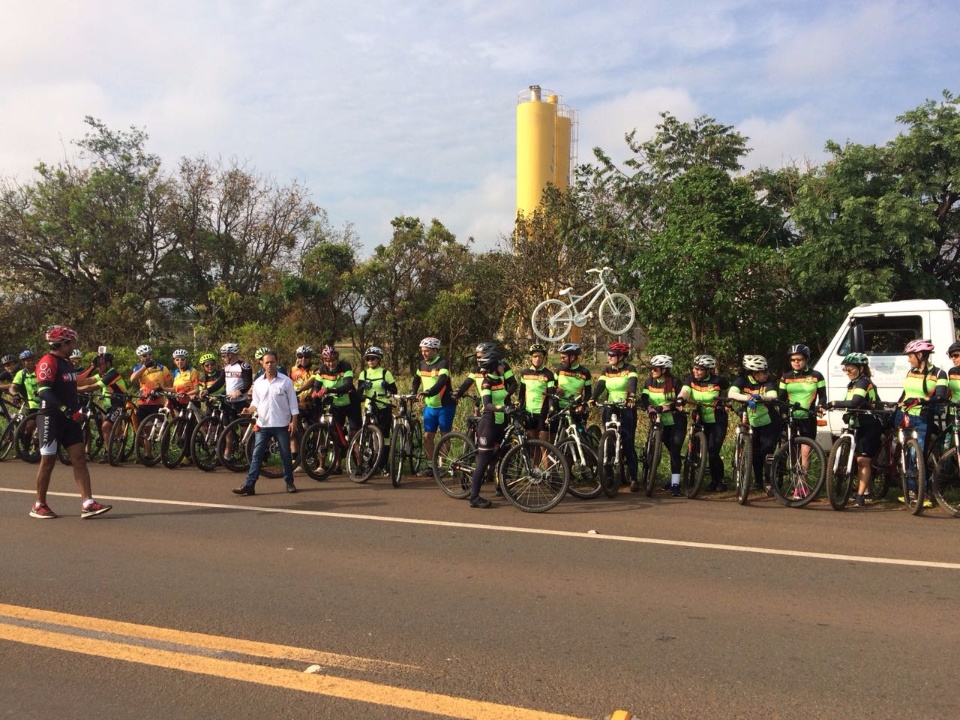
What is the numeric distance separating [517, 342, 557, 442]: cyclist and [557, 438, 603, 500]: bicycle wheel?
61cm

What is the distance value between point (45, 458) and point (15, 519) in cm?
74

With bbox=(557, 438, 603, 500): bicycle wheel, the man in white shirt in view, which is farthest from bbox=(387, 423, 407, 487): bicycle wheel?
bbox=(557, 438, 603, 500): bicycle wheel

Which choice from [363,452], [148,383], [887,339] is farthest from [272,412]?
[887,339]

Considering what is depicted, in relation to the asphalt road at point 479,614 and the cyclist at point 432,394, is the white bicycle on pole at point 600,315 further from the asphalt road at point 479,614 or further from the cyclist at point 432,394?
the asphalt road at point 479,614

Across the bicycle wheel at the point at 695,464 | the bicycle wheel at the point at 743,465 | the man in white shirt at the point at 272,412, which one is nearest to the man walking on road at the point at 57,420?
the man in white shirt at the point at 272,412

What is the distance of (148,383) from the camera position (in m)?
12.1

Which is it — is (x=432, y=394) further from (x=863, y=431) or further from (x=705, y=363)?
(x=863, y=431)

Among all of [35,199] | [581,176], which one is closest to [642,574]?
[581,176]

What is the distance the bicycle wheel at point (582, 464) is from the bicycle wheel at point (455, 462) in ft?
3.44

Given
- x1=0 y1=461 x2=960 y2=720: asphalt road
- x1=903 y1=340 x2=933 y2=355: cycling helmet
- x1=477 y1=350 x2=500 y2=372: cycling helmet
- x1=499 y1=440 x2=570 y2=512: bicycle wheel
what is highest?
x1=903 y1=340 x2=933 y2=355: cycling helmet

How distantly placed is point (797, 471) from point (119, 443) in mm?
9569

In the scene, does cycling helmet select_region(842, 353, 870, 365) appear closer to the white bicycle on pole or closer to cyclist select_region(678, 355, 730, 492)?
cyclist select_region(678, 355, 730, 492)

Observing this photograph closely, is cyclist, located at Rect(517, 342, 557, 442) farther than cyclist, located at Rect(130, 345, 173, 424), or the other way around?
cyclist, located at Rect(130, 345, 173, 424)

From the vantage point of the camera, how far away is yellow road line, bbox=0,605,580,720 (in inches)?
146
